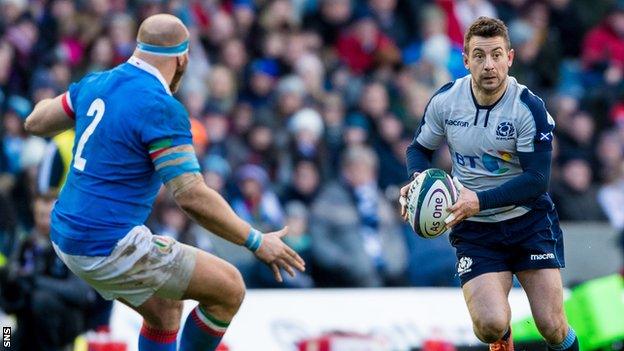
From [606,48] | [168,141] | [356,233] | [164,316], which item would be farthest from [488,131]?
[606,48]

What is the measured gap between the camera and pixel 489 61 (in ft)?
29.2

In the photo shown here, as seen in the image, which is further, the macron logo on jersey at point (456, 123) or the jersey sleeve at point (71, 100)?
the macron logo on jersey at point (456, 123)

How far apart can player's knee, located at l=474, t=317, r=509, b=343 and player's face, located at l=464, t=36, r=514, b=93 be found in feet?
4.82

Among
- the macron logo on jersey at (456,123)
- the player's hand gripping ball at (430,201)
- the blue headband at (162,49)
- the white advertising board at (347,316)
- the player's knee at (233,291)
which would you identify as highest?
the blue headband at (162,49)

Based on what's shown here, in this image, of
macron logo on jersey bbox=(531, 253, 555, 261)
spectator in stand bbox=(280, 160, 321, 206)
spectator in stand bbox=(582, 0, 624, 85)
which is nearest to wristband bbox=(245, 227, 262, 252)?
macron logo on jersey bbox=(531, 253, 555, 261)

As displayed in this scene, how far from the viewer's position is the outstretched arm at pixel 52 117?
29.1 ft

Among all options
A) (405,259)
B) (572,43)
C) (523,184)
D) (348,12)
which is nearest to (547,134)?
(523,184)

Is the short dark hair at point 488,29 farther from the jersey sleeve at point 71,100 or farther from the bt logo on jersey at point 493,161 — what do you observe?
the jersey sleeve at point 71,100

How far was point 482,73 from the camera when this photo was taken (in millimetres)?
8922

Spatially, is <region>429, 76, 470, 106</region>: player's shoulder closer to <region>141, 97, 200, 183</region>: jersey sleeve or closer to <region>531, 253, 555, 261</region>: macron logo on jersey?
<region>531, 253, 555, 261</region>: macron logo on jersey

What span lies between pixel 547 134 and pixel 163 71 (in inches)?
96.5

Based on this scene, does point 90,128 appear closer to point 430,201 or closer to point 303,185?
point 430,201

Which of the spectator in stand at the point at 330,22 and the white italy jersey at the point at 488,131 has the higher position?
the white italy jersey at the point at 488,131

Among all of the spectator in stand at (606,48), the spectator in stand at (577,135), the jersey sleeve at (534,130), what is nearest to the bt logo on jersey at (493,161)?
the jersey sleeve at (534,130)
